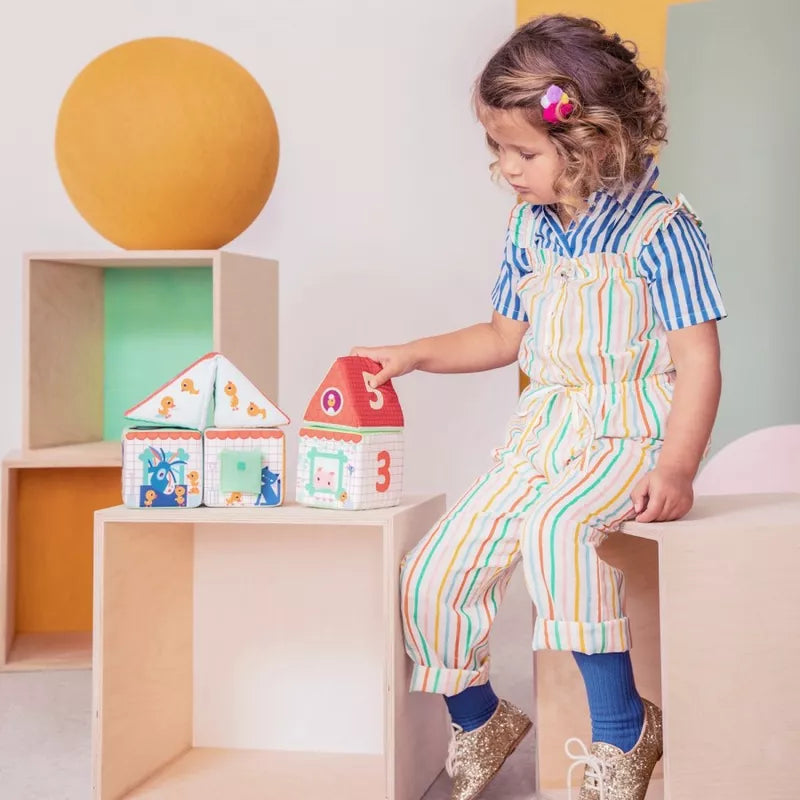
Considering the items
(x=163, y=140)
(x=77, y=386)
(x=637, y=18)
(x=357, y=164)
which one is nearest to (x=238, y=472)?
(x=163, y=140)

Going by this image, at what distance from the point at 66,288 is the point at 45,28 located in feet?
3.02

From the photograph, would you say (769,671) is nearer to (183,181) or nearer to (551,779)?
(551,779)

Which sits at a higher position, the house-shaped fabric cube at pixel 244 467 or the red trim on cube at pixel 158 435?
the red trim on cube at pixel 158 435

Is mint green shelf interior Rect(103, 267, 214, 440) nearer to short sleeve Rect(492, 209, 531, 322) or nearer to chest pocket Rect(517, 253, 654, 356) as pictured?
short sleeve Rect(492, 209, 531, 322)

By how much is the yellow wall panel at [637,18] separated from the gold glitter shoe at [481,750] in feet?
5.23

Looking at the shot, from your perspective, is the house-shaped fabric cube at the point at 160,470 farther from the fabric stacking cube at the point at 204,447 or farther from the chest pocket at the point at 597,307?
the chest pocket at the point at 597,307

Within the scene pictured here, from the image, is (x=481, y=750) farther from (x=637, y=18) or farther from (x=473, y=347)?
(x=637, y=18)

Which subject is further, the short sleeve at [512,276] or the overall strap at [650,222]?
the short sleeve at [512,276]

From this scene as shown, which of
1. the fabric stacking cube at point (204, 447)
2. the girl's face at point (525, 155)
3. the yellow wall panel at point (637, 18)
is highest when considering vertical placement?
the yellow wall panel at point (637, 18)

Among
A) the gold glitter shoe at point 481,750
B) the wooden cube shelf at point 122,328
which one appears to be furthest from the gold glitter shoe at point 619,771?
the wooden cube shelf at point 122,328

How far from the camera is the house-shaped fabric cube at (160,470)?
1.25 metres

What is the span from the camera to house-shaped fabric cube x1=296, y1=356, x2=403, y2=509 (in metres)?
1.22

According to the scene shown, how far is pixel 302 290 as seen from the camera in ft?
8.48

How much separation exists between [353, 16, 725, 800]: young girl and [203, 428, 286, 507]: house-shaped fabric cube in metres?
0.16
